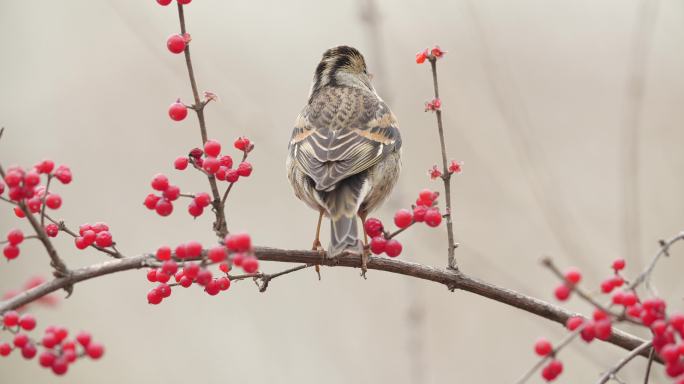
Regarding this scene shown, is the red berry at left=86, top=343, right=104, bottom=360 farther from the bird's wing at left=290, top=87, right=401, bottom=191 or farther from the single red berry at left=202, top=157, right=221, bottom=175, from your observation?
the bird's wing at left=290, top=87, right=401, bottom=191

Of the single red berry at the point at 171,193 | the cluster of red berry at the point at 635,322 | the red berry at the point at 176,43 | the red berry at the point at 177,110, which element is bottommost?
the cluster of red berry at the point at 635,322

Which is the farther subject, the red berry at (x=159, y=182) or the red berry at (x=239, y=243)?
the red berry at (x=159, y=182)

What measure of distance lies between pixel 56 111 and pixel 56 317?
9.58ft

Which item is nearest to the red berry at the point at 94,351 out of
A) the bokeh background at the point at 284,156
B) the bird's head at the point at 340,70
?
the bokeh background at the point at 284,156

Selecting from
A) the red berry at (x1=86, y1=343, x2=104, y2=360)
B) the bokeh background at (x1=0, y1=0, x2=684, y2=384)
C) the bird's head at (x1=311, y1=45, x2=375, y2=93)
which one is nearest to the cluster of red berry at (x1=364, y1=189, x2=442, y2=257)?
the red berry at (x1=86, y1=343, x2=104, y2=360)

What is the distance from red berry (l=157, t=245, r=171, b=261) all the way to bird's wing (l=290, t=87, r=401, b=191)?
156cm

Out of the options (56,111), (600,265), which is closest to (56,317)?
(56,111)

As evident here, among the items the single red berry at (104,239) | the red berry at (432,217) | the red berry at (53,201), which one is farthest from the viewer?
the red berry at (432,217)

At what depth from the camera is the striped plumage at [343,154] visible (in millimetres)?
4105

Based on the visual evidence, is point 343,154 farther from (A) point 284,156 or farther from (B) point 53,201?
(A) point 284,156

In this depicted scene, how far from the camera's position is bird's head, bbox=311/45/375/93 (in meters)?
5.91

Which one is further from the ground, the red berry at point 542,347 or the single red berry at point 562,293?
the single red berry at point 562,293

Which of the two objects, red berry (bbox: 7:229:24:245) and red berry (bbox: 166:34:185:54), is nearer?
red berry (bbox: 7:229:24:245)

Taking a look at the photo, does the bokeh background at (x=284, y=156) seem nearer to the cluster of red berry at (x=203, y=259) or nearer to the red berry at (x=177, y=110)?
the red berry at (x=177, y=110)
